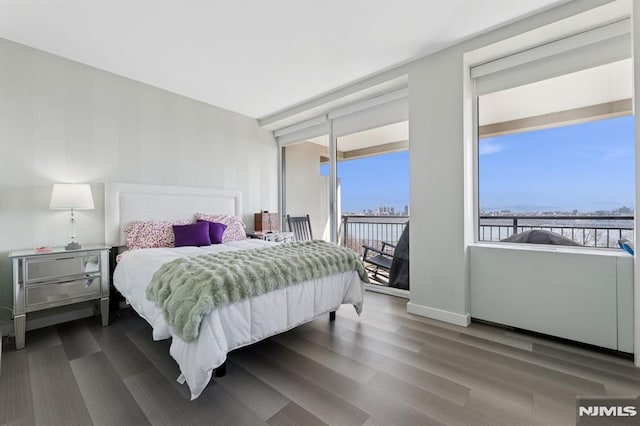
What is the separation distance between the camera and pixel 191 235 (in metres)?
3.16

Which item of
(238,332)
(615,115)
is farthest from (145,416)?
(615,115)

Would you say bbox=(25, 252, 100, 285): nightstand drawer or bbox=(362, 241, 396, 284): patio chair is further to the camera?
bbox=(362, 241, 396, 284): patio chair

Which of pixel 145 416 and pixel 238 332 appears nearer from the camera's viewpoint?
pixel 145 416

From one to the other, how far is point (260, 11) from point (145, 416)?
112 inches

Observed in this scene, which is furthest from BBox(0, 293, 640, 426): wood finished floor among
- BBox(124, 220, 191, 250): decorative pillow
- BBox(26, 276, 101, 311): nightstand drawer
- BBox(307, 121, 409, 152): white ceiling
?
BBox(307, 121, 409, 152): white ceiling

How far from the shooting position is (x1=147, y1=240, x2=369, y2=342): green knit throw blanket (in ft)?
5.18

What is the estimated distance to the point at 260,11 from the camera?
7.25 ft

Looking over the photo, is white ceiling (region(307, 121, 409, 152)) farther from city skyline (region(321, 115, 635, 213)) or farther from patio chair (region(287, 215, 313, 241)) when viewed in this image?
patio chair (region(287, 215, 313, 241))

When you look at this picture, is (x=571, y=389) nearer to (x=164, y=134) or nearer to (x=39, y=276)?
(x=39, y=276)

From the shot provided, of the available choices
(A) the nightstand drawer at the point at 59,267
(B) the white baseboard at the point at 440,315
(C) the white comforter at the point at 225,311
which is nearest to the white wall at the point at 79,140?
(A) the nightstand drawer at the point at 59,267

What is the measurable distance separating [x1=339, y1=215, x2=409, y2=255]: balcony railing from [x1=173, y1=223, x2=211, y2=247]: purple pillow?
1.95 m

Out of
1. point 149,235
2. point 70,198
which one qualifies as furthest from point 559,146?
point 70,198

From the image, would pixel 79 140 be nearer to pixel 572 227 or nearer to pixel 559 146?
pixel 559 146

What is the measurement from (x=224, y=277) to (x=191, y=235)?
A: 5.52 ft
